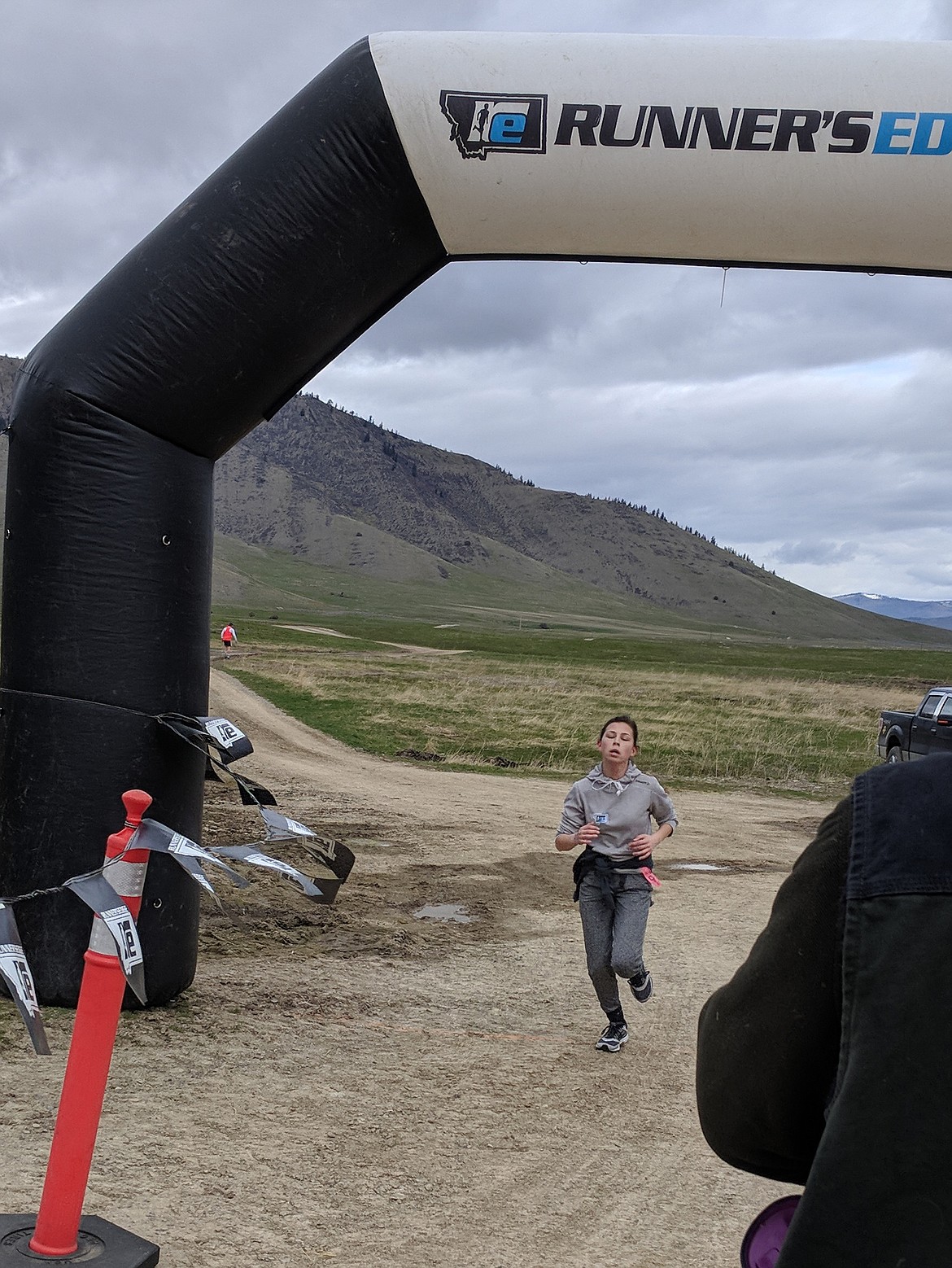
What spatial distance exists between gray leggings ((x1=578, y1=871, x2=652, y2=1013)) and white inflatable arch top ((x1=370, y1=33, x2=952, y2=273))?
3.35 metres

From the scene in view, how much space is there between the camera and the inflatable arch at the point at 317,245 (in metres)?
5.42

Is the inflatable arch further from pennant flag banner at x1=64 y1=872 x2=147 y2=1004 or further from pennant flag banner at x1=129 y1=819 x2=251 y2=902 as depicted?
pennant flag banner at x1=64 y1=872 x2=147 y2=1004

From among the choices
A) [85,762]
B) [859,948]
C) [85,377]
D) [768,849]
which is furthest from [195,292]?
[768,849]

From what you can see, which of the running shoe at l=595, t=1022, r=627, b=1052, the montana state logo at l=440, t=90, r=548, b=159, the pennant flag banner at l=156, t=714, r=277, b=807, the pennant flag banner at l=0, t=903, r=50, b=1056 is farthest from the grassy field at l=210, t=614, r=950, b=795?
the pennant flag banner at l=0, t=903, r=50, b=1056

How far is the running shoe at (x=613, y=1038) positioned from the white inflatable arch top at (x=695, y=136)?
4.18 metres


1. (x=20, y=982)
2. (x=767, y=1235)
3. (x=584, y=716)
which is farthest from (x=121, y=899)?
(x=584, y=716)

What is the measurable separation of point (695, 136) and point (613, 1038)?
4.64 m

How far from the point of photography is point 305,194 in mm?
5656

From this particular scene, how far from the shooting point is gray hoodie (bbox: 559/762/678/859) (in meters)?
6.04

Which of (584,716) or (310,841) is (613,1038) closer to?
(310,841)

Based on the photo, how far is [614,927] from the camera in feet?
20.1

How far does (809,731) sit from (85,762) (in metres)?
23.1

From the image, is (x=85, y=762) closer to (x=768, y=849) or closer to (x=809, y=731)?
(x=768, y=849)

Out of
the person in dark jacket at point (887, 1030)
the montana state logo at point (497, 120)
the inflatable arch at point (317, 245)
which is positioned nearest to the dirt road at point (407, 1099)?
the inflatable arch at point (317, 245)
